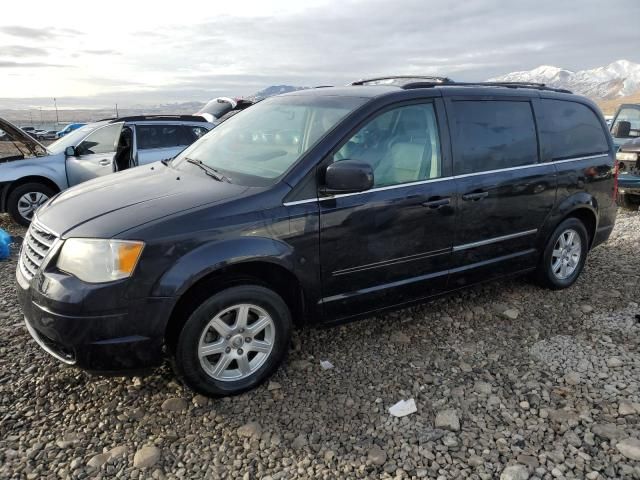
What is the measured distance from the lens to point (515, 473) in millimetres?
2506

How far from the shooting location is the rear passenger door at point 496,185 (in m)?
3.77

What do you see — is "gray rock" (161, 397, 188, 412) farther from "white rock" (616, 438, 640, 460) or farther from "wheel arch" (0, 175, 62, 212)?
"wheel arch" (0, 175, 62, 212)

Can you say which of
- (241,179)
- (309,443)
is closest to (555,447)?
(309,443)

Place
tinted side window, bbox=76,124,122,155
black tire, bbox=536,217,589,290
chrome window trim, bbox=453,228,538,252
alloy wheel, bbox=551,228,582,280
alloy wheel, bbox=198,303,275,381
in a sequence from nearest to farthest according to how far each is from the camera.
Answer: alloy wheel, bbox=198,303,275,381 < chrome window trim, bbox=453,228,538,252 < black tire, bbox=536,217,589,290 < alloy wheel, bbox=551,228,582,280 < tinted side window, bbox=76,124,122,155

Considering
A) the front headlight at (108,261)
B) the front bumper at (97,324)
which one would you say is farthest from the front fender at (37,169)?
the front headlight at (108,261)

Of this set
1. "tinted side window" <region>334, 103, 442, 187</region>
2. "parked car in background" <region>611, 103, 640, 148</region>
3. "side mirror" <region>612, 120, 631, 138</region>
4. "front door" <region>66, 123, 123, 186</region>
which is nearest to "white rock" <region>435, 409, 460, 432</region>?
"tinted side window" <region>334, 103, 442, 187</region>

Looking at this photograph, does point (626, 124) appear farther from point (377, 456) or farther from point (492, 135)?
point (377, 456)

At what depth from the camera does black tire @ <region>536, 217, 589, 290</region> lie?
455 cm

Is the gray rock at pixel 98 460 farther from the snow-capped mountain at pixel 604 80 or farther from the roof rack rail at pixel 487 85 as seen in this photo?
the snow-capped mountain at pixel 604 80

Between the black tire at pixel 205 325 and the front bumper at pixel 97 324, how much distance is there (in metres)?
0.15

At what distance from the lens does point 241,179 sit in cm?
324

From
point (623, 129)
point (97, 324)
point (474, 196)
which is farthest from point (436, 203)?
point (623, 129)

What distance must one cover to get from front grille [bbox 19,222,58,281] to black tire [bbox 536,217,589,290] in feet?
13.0

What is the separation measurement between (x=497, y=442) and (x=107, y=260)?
7.60 feet
